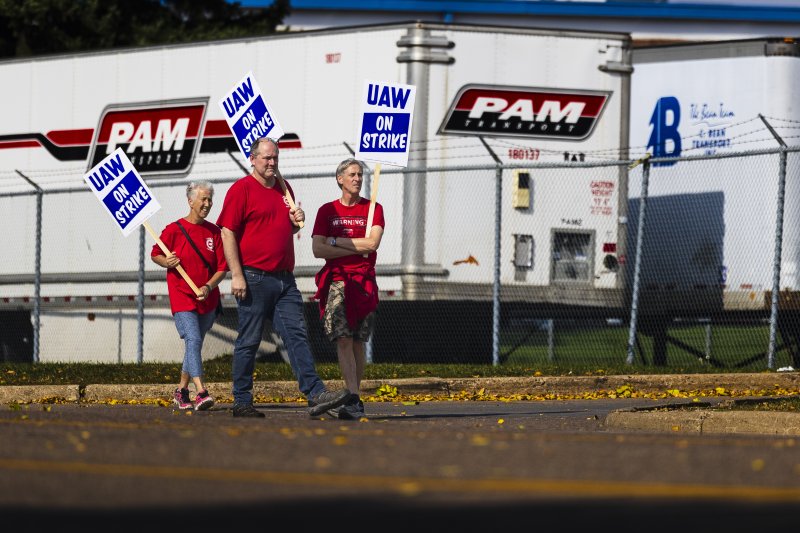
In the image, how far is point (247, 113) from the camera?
1199 cm

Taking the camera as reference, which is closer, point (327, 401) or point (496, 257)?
point (327, 401)

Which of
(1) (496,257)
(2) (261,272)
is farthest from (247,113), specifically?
(1) (496,257)

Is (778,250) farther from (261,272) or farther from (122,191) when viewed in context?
(261,272)

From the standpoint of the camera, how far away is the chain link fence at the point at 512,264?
17250 millimetres

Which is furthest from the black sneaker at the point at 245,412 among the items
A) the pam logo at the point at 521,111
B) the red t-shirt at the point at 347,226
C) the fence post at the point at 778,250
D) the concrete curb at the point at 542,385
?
the pam logo at the point at 521,111

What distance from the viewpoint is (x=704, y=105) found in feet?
62.0

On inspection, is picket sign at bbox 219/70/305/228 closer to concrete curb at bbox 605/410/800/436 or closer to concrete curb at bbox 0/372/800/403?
concrete curb at bbox 0/372/800/403

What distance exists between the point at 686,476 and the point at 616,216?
11.7 m

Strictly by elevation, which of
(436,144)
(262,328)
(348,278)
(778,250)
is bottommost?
(262,328)

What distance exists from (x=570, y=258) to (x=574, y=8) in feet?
89.2

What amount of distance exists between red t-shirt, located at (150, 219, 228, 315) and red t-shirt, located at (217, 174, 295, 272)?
148 cm

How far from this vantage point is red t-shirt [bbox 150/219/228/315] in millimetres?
11625

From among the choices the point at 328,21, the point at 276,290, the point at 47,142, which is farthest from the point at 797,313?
the point at 328,21

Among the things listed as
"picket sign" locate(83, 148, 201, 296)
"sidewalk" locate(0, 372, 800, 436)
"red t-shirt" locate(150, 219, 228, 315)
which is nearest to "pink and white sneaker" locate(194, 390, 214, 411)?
"red t-shirt" locate(150, 219, 228, 315)
